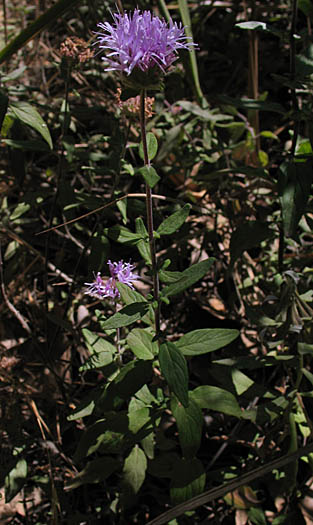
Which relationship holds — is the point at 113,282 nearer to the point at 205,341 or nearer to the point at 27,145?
the point at 205,341

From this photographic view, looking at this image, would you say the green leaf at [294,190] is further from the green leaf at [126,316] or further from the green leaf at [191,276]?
the green leaf at [126,316]

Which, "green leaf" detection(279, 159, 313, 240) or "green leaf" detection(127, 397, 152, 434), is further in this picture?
"green leaf" detection(279, 159, 313, 240)

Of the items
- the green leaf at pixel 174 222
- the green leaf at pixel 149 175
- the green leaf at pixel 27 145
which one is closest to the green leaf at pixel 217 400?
the green leaf at pixel 174 222

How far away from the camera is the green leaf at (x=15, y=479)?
1370 mm

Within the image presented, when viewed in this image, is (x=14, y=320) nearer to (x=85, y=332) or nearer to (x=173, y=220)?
(x=85, y=332)

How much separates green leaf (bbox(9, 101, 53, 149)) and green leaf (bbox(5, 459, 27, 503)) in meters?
0.90

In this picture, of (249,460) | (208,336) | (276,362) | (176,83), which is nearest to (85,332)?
(208,336)

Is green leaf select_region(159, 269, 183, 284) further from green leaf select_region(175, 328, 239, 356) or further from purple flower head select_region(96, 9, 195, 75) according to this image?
purple flower head select_region(96, 9, 195, 75)

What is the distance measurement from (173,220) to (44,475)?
0.91 m

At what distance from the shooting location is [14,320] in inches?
76.2

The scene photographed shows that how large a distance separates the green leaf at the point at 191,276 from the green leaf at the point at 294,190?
13.2 inches

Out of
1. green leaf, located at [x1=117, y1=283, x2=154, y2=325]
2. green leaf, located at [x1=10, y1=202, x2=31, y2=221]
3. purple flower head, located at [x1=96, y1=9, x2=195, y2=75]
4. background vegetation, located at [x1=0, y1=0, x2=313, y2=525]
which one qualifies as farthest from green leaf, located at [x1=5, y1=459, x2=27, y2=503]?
purple flower head, located at [x1=96, y1=9, x2=195, y2=75]

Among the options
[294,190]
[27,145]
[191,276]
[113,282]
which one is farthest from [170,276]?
[27,145]

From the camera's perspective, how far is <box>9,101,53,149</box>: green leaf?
1438mm
